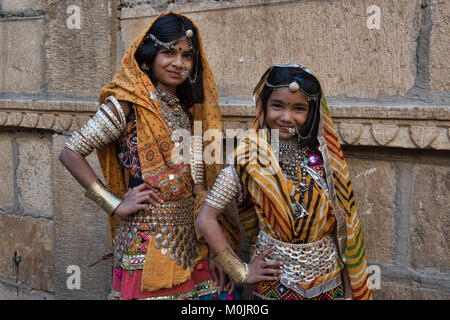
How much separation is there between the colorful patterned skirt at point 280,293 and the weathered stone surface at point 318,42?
1.04 metres

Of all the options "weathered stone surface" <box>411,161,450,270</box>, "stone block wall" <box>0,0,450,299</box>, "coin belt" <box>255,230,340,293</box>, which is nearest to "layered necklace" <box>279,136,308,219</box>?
"coin belt" <box>255,230,340,293</box>

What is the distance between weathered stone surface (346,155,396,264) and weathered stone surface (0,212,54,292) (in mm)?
2303

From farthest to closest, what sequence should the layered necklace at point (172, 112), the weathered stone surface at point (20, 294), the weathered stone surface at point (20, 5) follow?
the weathered stone surface at point (20, 294), the weathered stone surface at point (20, 5), the layered necklace at point (172, 112)

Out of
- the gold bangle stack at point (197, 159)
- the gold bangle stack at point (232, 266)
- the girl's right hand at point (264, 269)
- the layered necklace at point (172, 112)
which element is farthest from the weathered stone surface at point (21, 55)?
the girl's right hand at point (264, 269)

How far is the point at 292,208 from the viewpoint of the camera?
5.32 feet

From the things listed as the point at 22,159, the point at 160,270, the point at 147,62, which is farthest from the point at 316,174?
the point at 22,159

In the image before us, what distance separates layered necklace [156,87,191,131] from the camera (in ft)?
6.30

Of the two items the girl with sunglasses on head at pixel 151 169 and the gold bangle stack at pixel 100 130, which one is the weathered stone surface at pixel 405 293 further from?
the gold bangle stack at pixel 100 130

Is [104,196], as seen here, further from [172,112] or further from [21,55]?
[21,55]

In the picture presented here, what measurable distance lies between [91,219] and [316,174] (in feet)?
5.94

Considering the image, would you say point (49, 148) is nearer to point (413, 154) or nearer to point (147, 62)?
point (147, 62)

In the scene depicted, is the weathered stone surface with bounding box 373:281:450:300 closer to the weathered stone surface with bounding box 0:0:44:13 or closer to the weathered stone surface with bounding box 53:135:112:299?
the weathered stone surface with bounding box 53:135:112:299

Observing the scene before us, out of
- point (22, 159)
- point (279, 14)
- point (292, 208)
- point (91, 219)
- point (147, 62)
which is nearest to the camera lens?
point (292, 208)

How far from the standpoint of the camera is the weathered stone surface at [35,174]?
120 inches
